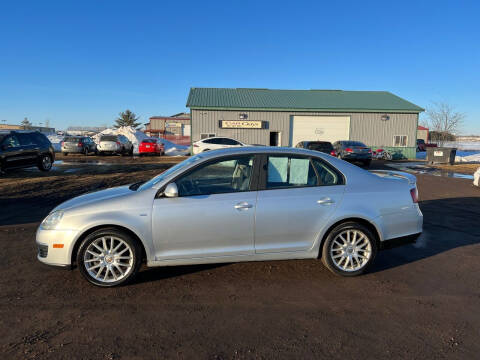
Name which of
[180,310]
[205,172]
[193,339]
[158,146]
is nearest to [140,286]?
[180,310]

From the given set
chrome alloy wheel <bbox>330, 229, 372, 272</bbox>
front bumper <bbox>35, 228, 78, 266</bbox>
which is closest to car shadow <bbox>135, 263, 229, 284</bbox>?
front bumper <bbox>35, 228, 78, 266</bbox>

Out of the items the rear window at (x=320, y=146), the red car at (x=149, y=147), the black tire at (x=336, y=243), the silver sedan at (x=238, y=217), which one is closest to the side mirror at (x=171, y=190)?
the silver sedan at (x=238, y=217)

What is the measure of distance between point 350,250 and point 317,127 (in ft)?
83.7

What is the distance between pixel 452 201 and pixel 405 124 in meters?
22.7

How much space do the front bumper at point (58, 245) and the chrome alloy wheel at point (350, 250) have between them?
3.05m

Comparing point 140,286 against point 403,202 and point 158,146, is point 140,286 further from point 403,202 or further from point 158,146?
point 158,146

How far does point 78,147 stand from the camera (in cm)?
2494

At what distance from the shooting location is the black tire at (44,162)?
13.6 meters

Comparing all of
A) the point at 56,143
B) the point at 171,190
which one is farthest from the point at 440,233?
the point at 56,143

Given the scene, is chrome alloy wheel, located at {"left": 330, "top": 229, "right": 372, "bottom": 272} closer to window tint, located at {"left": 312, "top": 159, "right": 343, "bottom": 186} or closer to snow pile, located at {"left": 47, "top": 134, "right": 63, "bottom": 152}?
window tint, located at {"left": 312, "top": 159, "right": 343, "bottom": 186}

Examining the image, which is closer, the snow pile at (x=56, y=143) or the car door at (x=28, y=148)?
the car door at (x=28, y=148)

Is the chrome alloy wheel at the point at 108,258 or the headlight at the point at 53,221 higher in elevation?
the headlight at the point at 53,221

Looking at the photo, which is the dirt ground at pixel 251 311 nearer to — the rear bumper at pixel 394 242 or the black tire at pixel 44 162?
the rear bumper at pixel 394 242

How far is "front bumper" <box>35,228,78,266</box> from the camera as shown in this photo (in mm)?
3576
